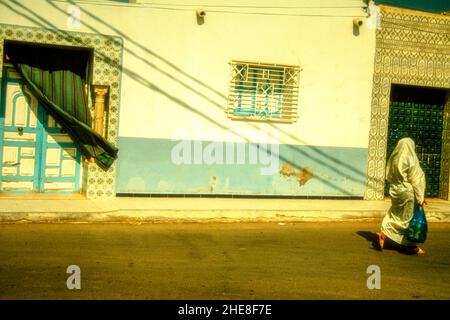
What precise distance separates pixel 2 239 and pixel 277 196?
509 cm

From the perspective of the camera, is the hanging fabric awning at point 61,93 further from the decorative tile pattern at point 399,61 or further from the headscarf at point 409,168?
the decorative tile pattern at point 399,61

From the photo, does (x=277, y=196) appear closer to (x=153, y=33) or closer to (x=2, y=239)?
(x=153, y=33)

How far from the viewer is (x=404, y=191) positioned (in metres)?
6.80

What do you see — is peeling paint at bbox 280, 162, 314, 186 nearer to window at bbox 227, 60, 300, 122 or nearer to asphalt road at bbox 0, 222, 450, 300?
window at bbox 227, 60, 300, 122

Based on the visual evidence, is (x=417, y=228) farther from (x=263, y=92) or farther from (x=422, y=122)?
(x=422, y=122)

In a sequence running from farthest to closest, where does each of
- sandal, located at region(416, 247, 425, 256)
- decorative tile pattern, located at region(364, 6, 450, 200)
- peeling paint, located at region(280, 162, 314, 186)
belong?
decorative tile pattern, located at region(364, 6, 450, 200) < peeling paint, located at region(280, 162, 314, 186) < sandal, located at region(416, 247, 425, 256)

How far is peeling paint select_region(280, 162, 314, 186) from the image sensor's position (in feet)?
33.2

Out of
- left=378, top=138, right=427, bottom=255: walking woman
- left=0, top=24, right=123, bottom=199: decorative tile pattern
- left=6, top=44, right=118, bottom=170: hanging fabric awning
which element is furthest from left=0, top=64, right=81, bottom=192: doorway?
left=378, top=138, right=427, bottom=255: walking woman

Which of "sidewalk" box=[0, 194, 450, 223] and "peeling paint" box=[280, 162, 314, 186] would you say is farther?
"peeling paint" box=[280, 162, 314, 186]

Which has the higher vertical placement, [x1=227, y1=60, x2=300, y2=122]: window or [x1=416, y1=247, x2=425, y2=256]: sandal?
[x1=227, y1=60, x2=300, y2=122]: window

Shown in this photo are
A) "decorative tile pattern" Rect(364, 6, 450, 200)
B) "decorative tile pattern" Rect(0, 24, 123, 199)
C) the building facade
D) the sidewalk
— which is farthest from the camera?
"decorative tile pattern" Rect(364, 6, 450, 200)

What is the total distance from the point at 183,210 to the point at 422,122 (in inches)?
217

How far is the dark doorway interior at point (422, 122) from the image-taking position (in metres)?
10.9
